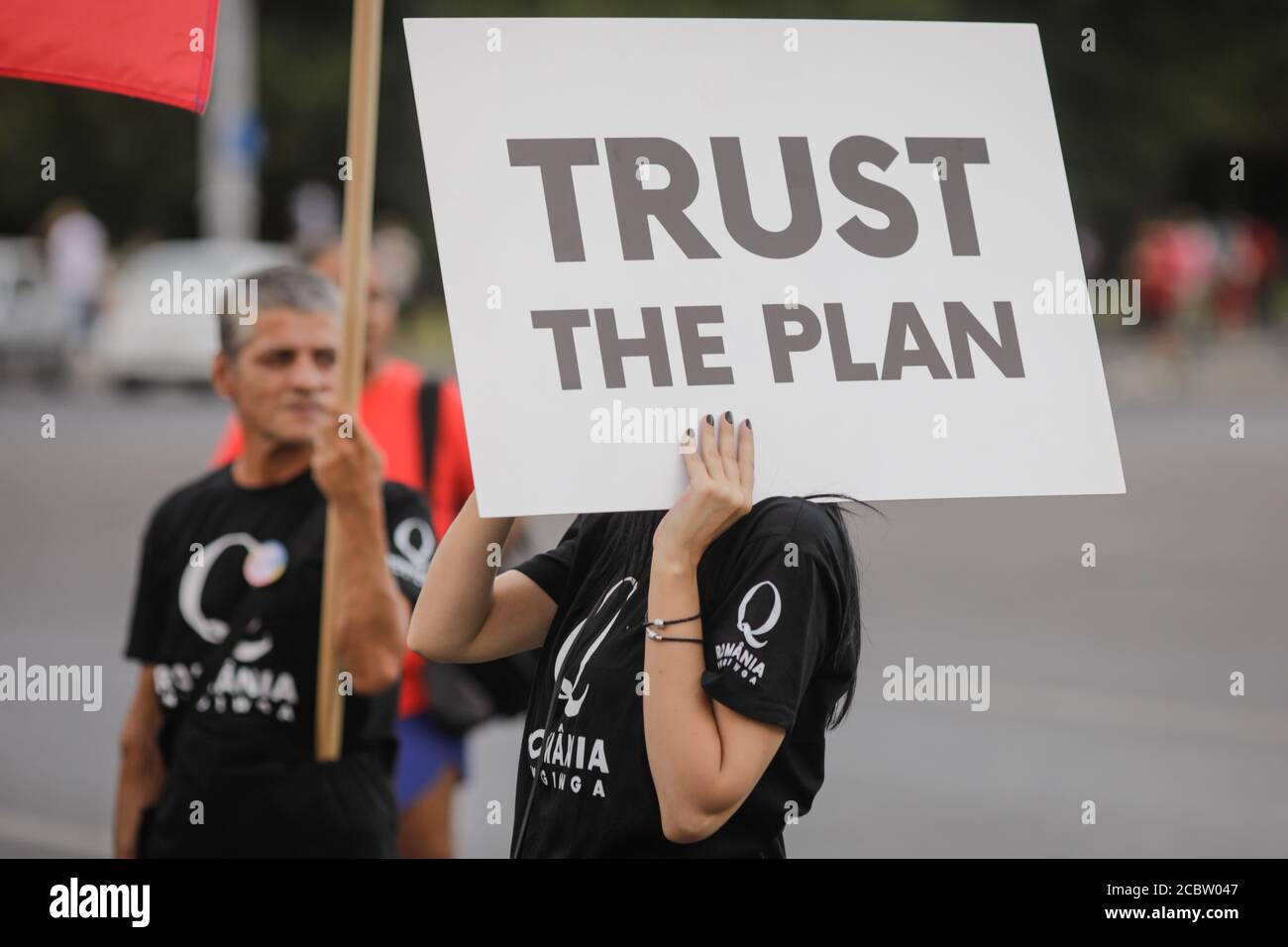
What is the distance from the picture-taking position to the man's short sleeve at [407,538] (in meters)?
4.29

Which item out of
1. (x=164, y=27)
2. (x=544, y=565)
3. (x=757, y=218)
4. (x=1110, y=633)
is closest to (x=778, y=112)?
(x=757, y=218)

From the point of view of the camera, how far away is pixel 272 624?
4121mm

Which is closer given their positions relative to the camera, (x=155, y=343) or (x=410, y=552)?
(x=410, y=552)

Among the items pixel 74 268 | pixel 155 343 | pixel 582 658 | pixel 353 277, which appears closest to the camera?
pixel 582 658

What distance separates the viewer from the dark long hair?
2791mm

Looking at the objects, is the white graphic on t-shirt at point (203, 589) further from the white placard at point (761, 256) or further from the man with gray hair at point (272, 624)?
the white placard at point (761, 256)

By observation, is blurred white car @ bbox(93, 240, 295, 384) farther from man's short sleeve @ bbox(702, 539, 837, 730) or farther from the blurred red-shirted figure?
man's short sleeve @ bbox(702, 539, 837, 730)

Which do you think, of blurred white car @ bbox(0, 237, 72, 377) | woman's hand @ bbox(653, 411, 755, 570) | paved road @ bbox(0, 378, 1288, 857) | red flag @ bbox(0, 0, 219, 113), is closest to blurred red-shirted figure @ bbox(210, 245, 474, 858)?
red flag @ bbox(0, 0, 219, 113)

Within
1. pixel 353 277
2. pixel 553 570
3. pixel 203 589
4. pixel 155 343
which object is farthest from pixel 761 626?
pixel 155 343

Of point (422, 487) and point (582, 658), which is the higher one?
point (422, 487)

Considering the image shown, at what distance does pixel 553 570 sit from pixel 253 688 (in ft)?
3.83

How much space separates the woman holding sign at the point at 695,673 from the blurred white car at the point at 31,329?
2286 cm

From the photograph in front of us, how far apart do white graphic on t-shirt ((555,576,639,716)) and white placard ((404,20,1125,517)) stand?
21 cm

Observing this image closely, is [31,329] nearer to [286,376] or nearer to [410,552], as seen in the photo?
[286,376]
